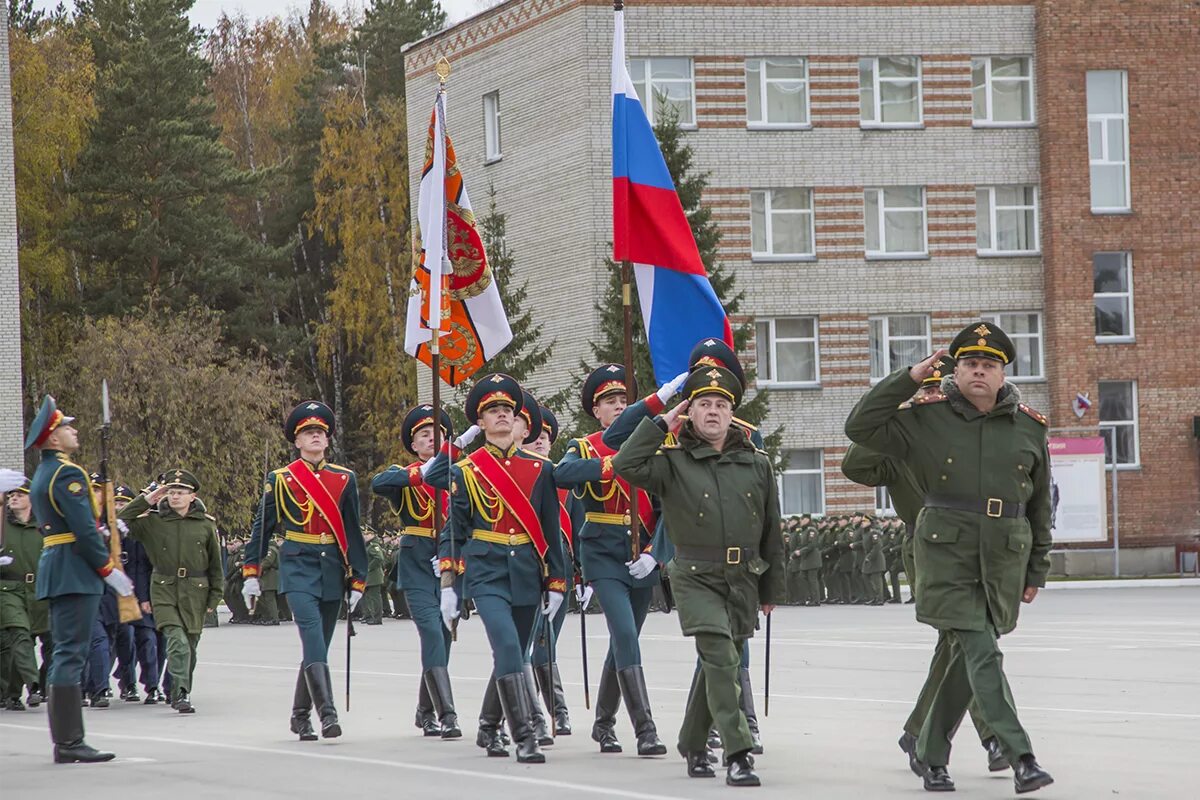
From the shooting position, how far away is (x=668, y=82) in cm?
4688

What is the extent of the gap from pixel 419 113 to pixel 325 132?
437 inches

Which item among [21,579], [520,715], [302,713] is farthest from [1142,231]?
[520,715]

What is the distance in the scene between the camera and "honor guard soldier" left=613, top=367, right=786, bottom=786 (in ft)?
35.4

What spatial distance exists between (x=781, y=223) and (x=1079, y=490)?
395 inches

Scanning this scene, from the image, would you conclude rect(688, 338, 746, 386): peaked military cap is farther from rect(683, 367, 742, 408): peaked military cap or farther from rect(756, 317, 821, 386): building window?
rect(756, 317, 821, 386): building window

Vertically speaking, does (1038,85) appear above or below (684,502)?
above

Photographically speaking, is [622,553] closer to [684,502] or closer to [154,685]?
[684,502]

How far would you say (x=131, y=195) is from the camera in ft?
203

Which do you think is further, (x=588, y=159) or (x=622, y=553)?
(x=588, y=159)

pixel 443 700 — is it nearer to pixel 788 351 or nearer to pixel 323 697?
pixel 323 697

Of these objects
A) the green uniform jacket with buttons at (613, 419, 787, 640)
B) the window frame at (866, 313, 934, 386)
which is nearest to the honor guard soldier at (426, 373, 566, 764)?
the green uniform jacket with buttons at (613, 419, 787, 640)

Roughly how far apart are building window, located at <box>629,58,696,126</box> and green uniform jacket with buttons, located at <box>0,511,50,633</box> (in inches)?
1184

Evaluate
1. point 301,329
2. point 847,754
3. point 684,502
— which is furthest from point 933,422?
point 301,329

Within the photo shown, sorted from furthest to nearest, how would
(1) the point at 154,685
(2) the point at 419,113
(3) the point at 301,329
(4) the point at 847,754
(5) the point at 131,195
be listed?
(3) the point at 301,329, (5) the point at 131,195, (2) the point at 419,113, (1) the point at 154,685, (4) the point at 847,754
